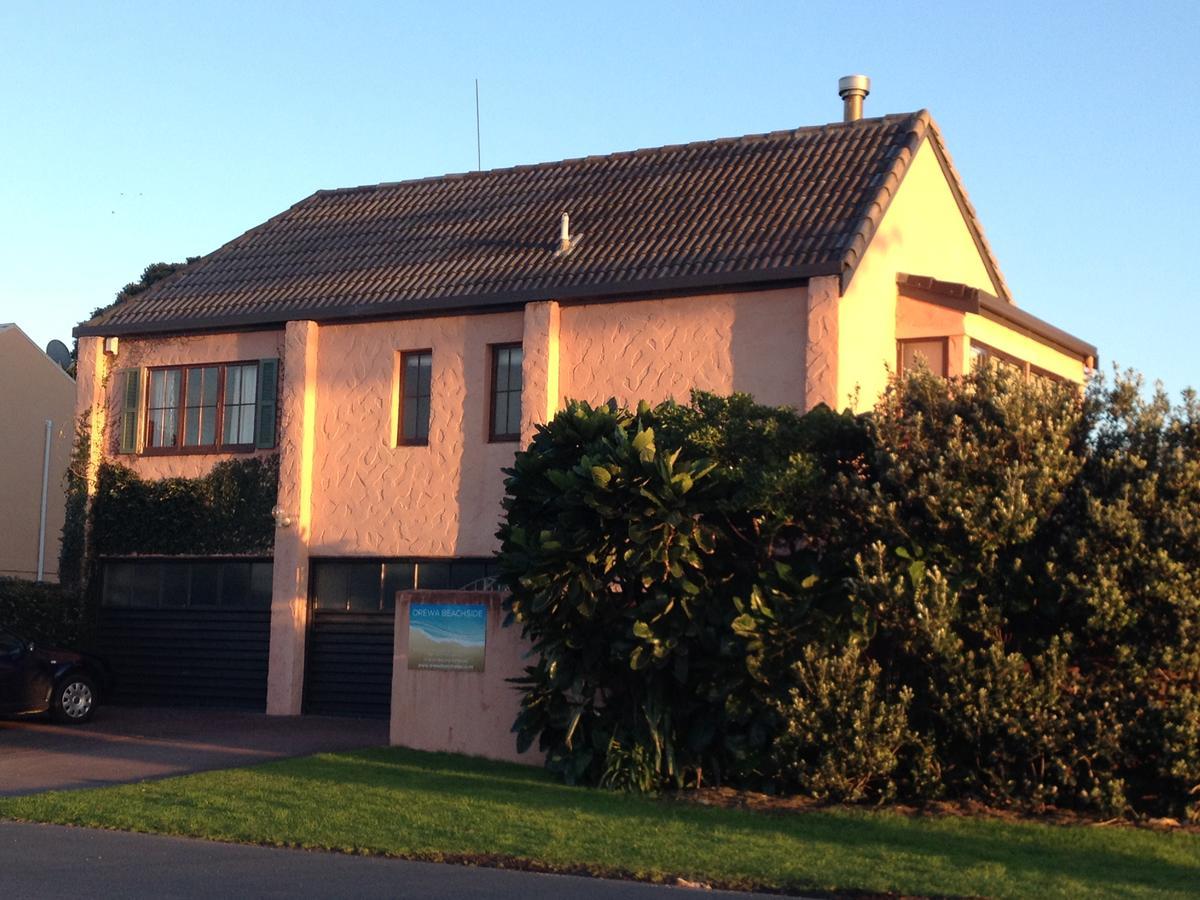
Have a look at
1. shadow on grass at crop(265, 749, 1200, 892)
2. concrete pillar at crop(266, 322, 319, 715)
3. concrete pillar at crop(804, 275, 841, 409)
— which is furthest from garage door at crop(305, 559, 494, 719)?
shadow on grass at crop(265, 749, 1200, 892)

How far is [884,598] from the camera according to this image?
13.0m

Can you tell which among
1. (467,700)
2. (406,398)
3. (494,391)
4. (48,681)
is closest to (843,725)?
(467,700)

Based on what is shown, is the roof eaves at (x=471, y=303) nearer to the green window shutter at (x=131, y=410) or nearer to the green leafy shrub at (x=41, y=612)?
the green window shutter at (x=131, y=410)

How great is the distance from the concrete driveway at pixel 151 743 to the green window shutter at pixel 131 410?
3957 mm

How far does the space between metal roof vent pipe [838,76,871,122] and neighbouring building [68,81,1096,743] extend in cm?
126

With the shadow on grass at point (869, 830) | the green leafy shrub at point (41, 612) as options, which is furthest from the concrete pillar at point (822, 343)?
the green leafy shrub at point (41, 612)

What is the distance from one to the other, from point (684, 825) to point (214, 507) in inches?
482

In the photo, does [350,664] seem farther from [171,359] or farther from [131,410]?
[171,359]

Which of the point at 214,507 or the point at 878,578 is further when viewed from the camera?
the point at 214,507

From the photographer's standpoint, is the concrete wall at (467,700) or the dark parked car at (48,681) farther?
the dark parked car at (48,681)

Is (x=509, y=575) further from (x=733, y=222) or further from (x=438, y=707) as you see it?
(x=733, y=222)

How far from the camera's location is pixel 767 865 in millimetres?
10578

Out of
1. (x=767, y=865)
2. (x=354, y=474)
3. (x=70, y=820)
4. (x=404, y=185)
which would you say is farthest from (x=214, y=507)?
(x=767, y=865)

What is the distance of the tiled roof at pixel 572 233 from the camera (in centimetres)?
1978
